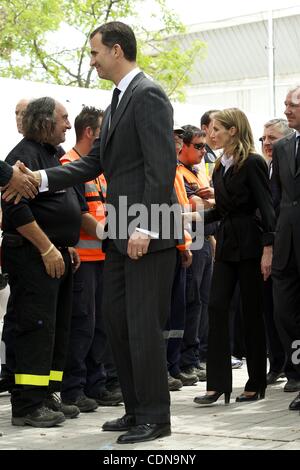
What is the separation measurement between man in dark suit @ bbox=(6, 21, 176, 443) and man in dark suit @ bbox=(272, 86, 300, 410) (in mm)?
1423

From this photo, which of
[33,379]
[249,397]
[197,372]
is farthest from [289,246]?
[197,372]

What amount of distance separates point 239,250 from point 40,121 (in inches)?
69.2

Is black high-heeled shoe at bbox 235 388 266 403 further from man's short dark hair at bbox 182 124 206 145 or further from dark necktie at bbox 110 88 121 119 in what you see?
dark necktie at bbox 110 88 121 119

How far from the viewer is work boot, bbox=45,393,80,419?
20.6 ft

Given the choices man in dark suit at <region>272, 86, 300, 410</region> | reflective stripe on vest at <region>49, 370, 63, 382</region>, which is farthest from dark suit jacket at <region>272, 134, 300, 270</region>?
reflective stripe on vest at <region>49, 370, 63, 382</region>

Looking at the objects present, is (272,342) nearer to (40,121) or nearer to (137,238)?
(40,121)

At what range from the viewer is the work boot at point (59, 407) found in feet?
20.6

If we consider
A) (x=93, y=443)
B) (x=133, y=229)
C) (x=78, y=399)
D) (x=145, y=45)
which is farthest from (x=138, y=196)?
(x=145, y=45)

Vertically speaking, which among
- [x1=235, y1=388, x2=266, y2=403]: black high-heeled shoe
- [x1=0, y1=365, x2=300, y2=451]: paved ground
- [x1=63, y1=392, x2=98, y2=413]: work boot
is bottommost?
[x1=0, y1=365, x2=300, y2=451]: paved ground

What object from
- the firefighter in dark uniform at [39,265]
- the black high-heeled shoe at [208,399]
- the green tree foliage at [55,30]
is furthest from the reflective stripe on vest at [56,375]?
the green tree foliage at [55,30]

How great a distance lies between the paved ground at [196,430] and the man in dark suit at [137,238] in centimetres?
20

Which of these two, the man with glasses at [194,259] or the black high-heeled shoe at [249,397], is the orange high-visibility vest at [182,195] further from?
the black high-heeled shoe at [249,397]

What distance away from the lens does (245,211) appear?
23.0 feet
